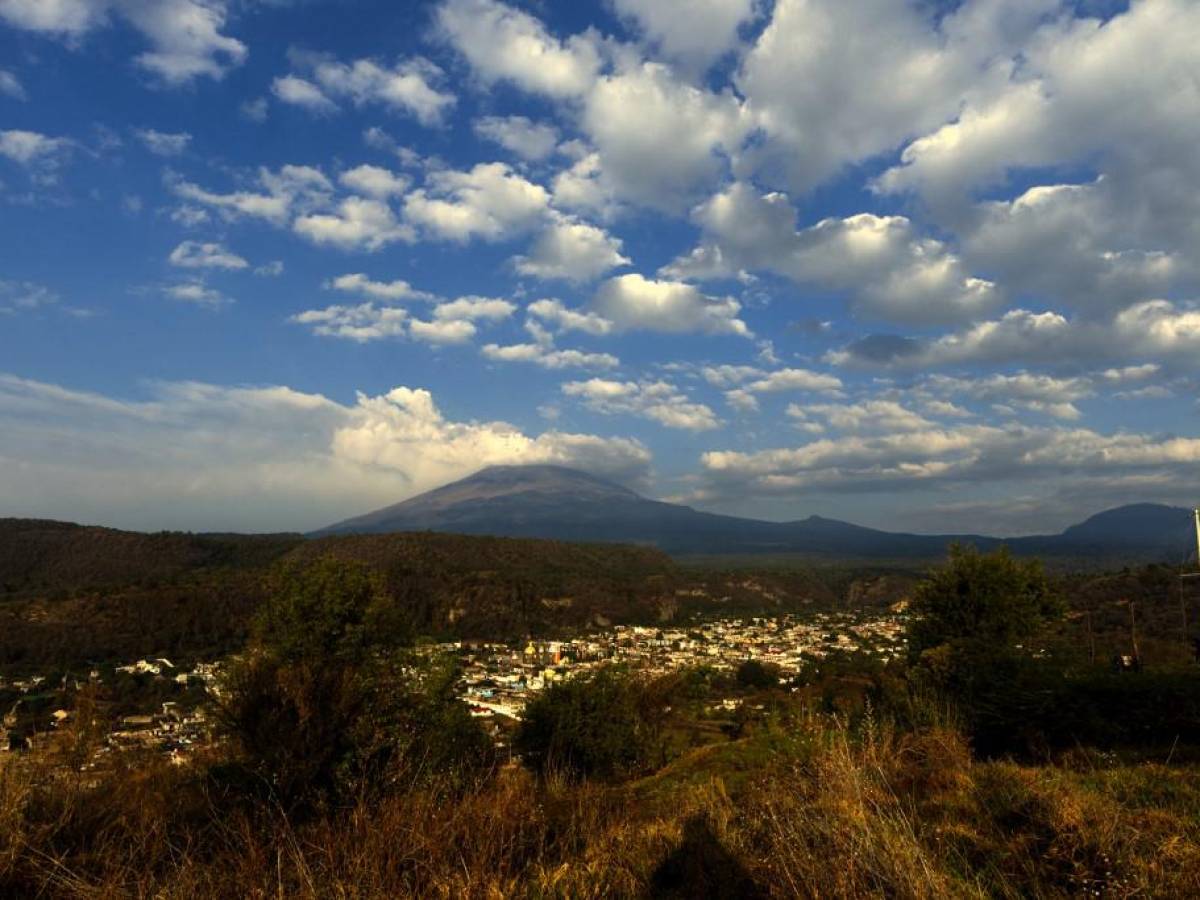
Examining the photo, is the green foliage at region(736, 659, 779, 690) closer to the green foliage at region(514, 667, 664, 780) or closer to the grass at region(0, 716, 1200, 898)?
the green foliage at region(514, 667, 664, 780)

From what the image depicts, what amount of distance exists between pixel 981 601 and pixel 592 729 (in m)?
13.7

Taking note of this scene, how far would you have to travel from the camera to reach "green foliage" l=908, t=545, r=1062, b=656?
69.0 feet

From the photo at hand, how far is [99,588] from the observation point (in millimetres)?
66188

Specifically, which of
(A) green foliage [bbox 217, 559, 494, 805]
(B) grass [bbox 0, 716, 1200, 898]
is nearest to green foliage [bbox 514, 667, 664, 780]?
(A) green foliage [bbox 217, 559, 494, 805]

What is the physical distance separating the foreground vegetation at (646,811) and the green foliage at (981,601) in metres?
11.1

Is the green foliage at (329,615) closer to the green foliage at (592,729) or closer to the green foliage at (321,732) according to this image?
the green foliage at (321,732)

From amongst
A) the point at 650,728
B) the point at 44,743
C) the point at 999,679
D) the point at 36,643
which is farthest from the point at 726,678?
the point at 36,643

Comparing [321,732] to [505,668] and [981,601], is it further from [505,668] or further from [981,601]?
[505,668]

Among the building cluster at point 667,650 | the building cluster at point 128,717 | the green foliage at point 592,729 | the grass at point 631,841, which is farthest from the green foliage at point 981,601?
the building cluster at point 128,717

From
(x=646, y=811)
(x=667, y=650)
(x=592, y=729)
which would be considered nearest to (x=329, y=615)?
(x=592, y=729)

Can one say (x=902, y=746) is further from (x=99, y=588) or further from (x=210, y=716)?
(x=99, y=588)

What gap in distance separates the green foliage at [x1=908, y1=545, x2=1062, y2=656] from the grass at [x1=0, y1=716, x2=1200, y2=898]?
55.6 feet

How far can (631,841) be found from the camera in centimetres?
481

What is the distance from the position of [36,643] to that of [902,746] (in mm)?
63983
